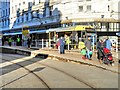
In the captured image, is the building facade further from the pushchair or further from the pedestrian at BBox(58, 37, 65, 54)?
the pushchair

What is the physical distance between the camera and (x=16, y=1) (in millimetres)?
70750

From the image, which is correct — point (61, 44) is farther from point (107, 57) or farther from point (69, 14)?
point (69, 14)

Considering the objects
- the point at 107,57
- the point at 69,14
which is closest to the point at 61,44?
the point at 107,57

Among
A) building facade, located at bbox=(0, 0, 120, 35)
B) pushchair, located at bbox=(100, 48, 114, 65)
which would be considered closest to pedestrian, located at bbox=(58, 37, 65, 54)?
pushchair, located at bbox=(100, 48, 114, 65)

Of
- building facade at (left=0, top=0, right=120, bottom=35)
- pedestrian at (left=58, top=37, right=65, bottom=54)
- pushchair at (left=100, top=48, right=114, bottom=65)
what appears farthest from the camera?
building facade at (left=0, top=0, right=120, bottom=35)

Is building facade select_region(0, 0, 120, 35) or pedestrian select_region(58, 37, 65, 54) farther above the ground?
building facade select_region(0, 0, 120, 35)

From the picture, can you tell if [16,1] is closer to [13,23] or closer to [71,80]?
[13,23]

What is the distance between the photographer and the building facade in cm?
4544

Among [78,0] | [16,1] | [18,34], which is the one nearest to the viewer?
[78,0]

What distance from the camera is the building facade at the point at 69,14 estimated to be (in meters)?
45.4

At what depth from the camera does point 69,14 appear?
48656 mm

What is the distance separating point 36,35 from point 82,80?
44.0 meters

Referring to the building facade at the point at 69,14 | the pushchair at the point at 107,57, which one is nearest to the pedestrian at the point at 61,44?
the pushchair at the point at 107,57

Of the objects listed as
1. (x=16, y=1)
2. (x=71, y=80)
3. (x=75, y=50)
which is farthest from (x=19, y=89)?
(x=16, y=1)
